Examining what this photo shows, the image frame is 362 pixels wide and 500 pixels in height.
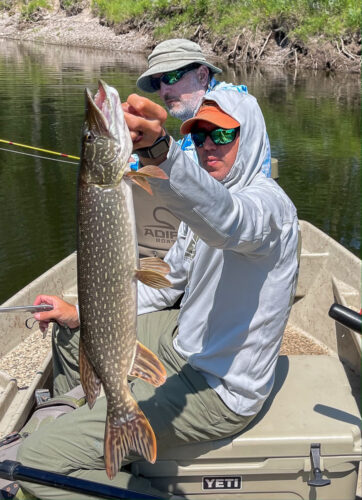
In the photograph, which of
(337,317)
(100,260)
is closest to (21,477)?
(100,260)

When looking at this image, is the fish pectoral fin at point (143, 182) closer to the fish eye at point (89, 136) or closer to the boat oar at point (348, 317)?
the fish eye at point (89, 136)

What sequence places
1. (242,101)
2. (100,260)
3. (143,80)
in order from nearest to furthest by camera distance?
(100,260)
(242,101)
(143,80)

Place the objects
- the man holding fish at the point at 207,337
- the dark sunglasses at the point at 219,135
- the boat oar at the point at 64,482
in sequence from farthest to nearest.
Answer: the dark sunglasses at the point at 219,135, the man holding fish at the point at 207,337, the boat oar at the point at 64,482

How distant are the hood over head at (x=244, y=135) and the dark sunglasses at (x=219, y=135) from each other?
0.04 m

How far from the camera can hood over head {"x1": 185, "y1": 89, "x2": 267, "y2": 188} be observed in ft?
7.32

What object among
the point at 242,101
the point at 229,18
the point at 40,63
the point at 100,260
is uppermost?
the point at 242,101

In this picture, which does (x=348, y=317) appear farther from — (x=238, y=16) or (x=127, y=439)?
(x=238, y=16)

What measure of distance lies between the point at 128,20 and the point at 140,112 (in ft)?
151

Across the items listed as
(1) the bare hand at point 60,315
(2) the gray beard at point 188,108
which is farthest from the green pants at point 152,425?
(2) the gray beard at point 188,108

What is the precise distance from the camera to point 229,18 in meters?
34.7

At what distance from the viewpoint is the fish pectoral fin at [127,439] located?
209 centimetres

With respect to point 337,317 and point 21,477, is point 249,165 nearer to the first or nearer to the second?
point 337,317

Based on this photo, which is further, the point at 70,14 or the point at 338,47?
the point at 70,14

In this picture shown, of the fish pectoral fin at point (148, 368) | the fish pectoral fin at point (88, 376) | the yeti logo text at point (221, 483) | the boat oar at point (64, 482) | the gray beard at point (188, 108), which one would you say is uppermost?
the gray beard at point (188, 108)
